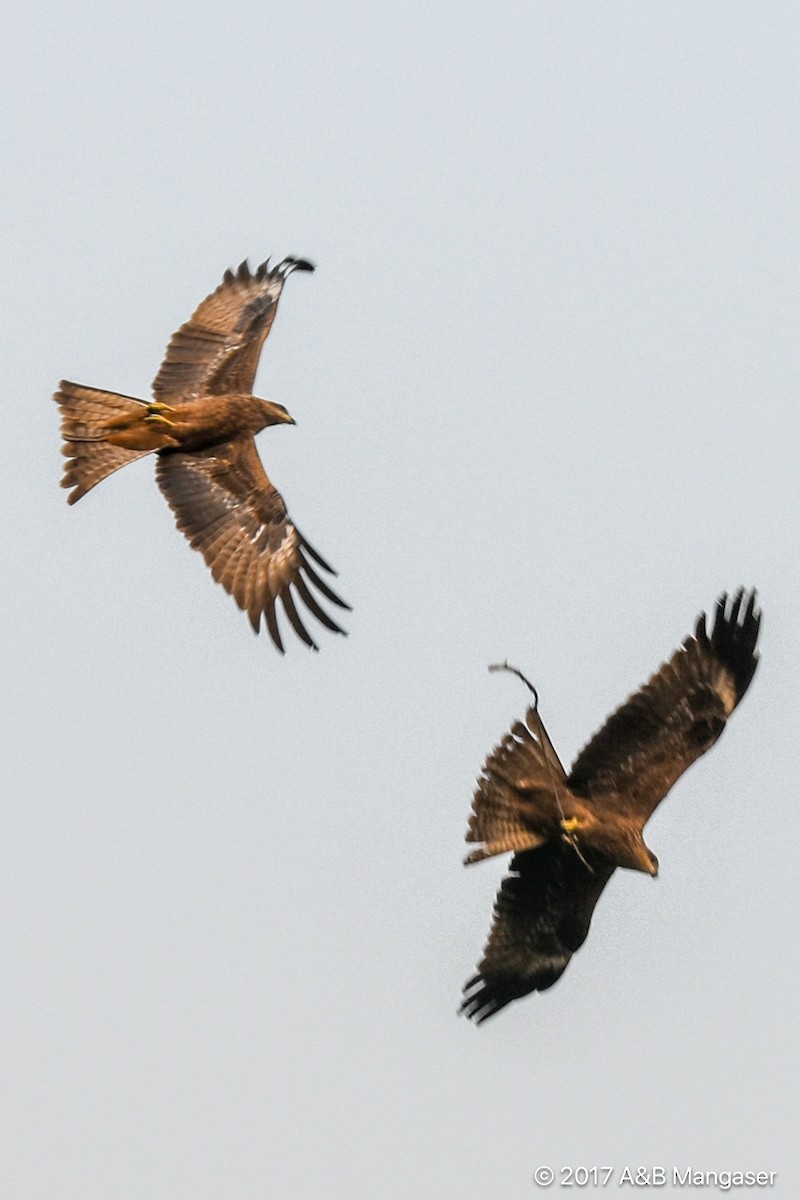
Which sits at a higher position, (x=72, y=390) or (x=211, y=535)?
(x=72, y=390)

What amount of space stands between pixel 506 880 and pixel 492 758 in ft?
4.08

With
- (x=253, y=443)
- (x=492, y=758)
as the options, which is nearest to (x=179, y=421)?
(x=253, y=443)

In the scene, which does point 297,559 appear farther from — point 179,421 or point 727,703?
point 727,703

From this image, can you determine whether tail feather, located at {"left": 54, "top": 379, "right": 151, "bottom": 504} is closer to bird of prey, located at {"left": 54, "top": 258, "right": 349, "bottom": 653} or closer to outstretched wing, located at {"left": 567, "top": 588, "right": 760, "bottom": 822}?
bird of prey, located at {"left": 54, "top": 258, "right": 349, "bottom": 653}

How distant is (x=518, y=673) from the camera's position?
38.5ft

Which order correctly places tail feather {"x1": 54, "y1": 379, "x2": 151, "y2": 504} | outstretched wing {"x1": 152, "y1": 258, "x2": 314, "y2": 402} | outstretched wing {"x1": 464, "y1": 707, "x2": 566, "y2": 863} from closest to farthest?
outstretched wing {"x1": 464, "y1": 707, "x2": 566, "y2": 863}, tail feather {"x1": 54, "y1": 379, "x2": 151, "y2": 504}, outstretched wing {"x1": 152, "y1": 258, "x2": 314, "y2": 402}

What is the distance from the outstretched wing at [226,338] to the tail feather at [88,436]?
689 millimetres

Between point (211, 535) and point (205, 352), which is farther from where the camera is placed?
point (205, 352)

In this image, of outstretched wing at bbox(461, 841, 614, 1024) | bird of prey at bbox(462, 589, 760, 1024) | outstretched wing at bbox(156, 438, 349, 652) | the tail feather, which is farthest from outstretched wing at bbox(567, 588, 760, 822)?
the tail feather

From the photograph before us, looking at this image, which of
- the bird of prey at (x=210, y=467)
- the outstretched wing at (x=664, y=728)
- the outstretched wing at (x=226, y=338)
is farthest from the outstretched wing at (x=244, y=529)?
the outstretched wing at (x=664, y=728)

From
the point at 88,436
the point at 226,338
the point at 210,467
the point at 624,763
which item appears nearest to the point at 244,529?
the point at 210,467

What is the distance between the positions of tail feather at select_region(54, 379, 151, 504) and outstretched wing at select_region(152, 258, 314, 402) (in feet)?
2.26

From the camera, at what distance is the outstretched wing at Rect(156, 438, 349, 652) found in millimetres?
12945

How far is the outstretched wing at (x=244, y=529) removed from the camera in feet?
42.5
